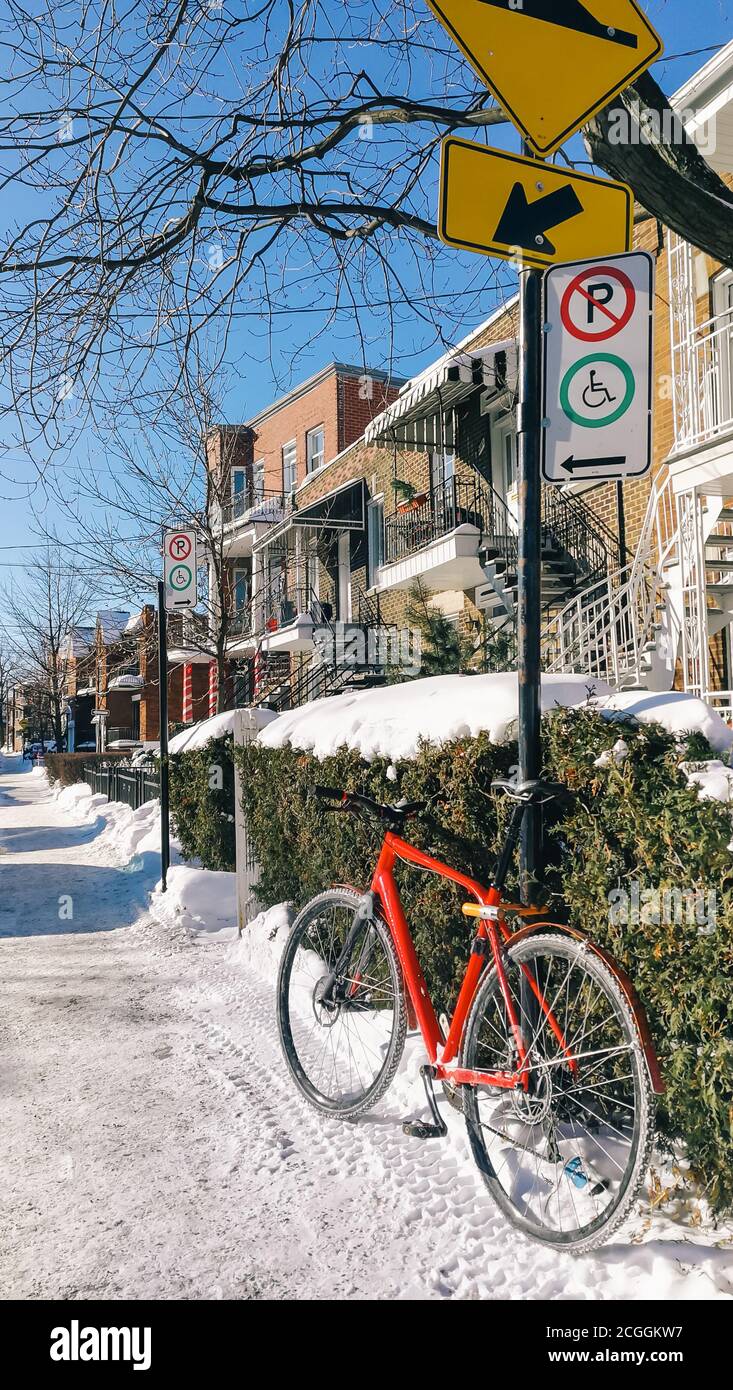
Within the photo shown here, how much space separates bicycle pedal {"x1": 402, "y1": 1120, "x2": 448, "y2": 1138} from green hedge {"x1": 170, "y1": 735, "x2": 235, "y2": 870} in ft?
17.9

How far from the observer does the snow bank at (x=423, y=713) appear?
352cm

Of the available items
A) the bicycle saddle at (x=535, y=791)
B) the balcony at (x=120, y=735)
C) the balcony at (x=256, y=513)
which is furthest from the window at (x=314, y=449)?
the bicycle saddle at (x=535, y=791)

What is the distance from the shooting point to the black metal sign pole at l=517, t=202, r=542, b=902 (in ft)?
9.96

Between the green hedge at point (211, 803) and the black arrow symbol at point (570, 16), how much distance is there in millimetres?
6330

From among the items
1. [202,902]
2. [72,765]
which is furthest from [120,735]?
[202,902]

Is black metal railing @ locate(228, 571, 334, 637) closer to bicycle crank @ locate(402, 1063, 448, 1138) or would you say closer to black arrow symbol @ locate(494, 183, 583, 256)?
black arrow symbol @ locate(494, 183, 583, 256)

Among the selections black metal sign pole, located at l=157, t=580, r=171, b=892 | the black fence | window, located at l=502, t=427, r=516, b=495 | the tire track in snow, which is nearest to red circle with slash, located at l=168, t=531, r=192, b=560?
black metal sign pole, located at l=157, t=580, r=171, b=892

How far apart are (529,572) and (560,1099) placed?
1657 mm

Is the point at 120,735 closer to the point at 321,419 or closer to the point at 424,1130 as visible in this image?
the point at 321,419

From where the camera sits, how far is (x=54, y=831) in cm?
1644

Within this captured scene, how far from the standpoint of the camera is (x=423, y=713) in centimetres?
409

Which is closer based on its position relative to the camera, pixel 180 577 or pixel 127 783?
pixel 180 577
